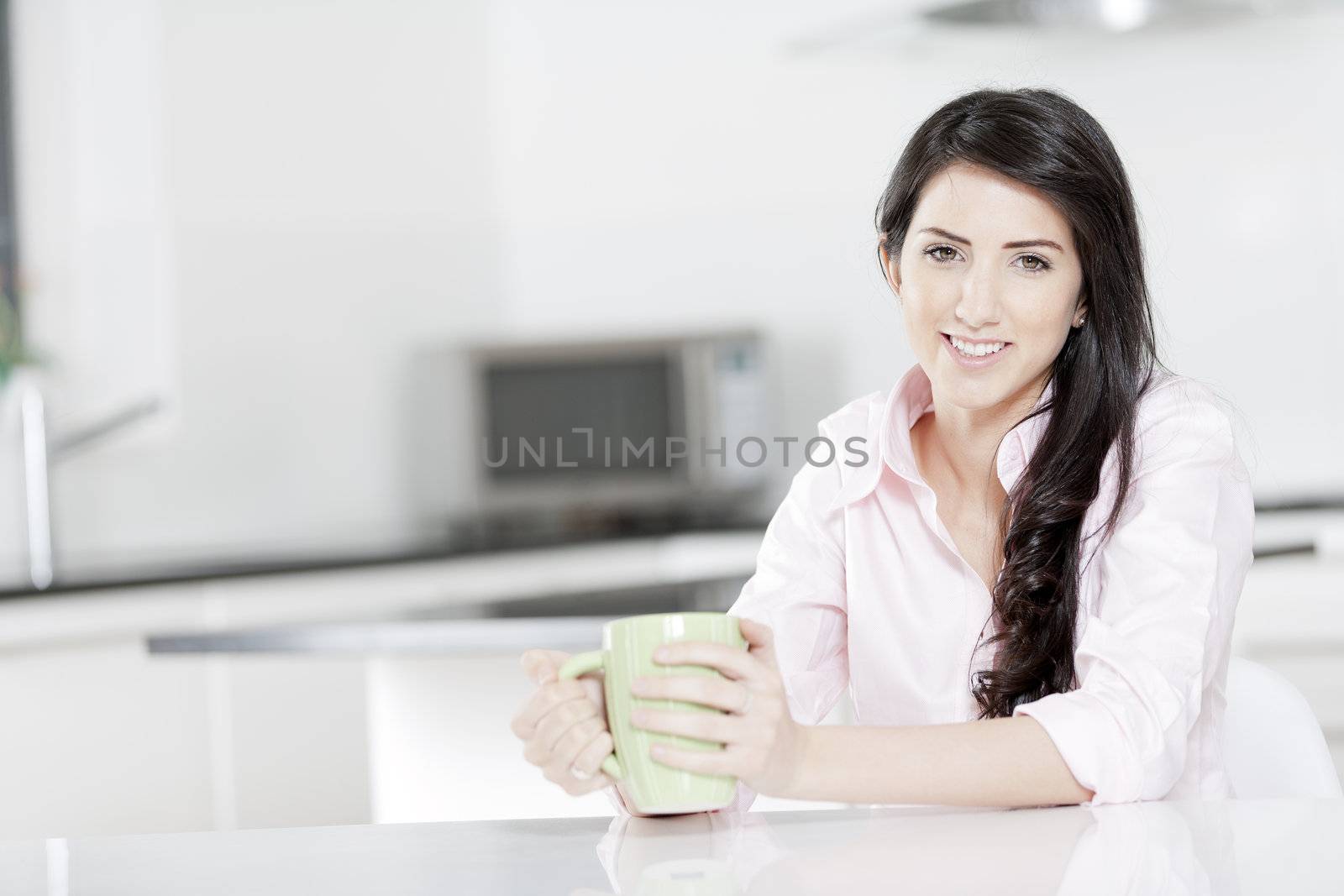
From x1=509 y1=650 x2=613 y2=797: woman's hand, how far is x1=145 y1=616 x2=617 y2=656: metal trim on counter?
0.71 m

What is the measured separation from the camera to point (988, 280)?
1.12 meters

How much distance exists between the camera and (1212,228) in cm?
314

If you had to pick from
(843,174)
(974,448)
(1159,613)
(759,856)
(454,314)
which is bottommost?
(759,856)

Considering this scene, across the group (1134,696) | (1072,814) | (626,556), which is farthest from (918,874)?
(626,556)

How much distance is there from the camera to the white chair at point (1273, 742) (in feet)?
3.35

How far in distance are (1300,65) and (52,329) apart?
2.58m

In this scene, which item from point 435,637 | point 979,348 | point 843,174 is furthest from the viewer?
point 843,174

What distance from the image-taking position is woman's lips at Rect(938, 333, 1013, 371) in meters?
1.15

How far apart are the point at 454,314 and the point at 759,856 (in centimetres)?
321

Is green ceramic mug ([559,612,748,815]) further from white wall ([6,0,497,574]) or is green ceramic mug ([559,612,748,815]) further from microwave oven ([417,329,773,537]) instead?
microwave oven ([417,329,773,537])

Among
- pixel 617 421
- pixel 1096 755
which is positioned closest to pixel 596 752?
pixel 1096 755

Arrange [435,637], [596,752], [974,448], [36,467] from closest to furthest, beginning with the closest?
[596,752], [974,448], [435,637], [36,467]

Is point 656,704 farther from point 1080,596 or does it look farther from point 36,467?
point 36,467

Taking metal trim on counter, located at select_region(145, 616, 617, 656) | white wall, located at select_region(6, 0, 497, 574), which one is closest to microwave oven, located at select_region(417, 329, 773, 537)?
white wall, located at select_region(6, 0, 497, 574)
